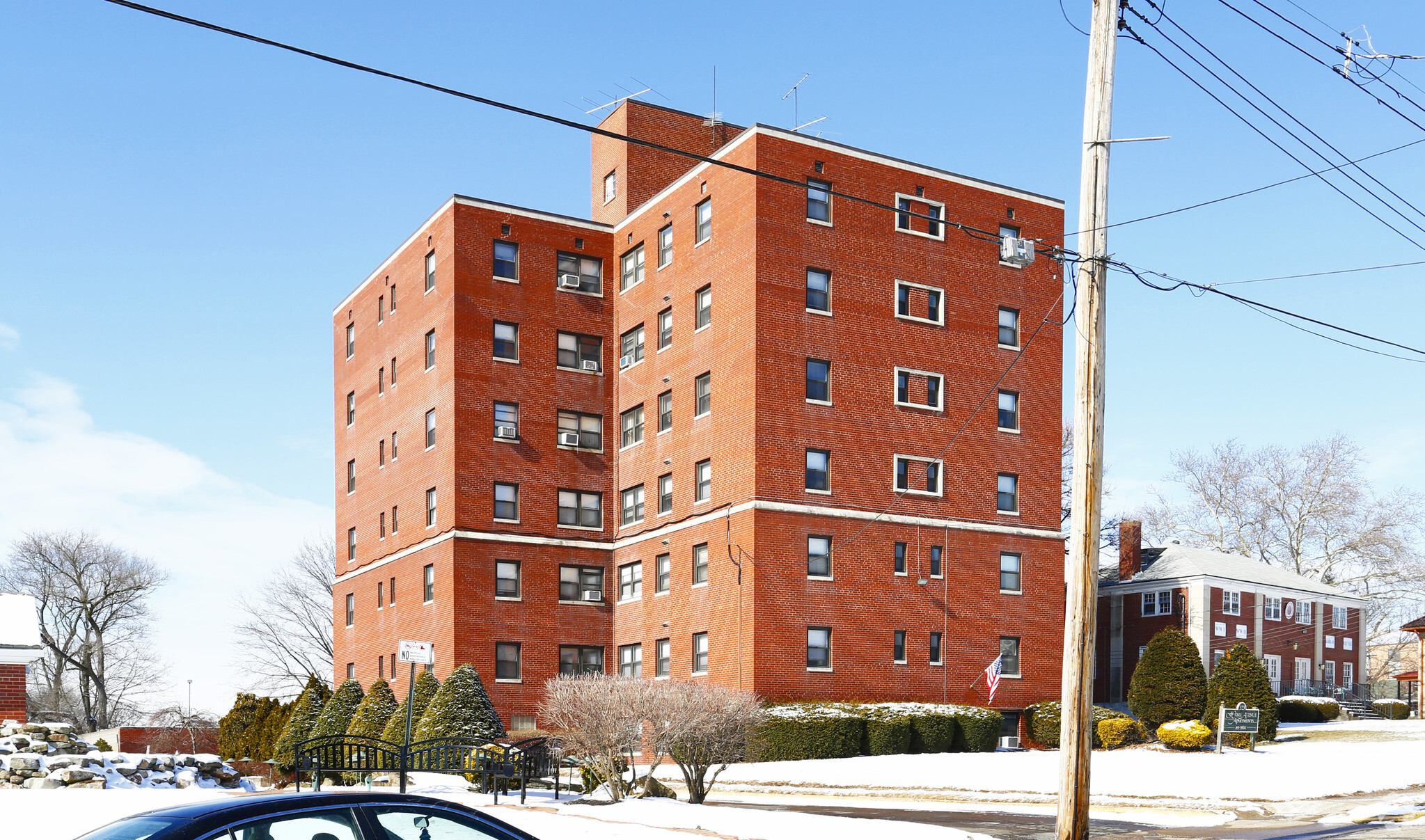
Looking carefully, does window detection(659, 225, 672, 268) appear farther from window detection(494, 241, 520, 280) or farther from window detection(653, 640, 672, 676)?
window detection(653, 640, 672, 676)

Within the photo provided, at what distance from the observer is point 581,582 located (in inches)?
1900

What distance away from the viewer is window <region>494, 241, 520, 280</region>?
48344 millimetres

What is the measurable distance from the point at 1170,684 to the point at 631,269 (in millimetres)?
23121

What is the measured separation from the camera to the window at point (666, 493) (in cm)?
4538

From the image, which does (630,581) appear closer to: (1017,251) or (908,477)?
(908,477)

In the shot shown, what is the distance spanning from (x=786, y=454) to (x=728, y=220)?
7.68m

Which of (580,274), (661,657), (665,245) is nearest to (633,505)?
(661,657)

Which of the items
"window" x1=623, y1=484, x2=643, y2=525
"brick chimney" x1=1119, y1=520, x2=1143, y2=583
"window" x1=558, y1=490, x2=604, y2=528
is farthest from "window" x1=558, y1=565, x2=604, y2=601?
"brick chimney" x1=1119, y1=520, x2=1143, y2=583

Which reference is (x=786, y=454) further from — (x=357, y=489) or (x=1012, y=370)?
(x=357, y=489)

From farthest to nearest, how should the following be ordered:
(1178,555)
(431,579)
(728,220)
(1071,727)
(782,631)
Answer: (1178,555), (431,579), (728,220), (782,631), (1071,727)

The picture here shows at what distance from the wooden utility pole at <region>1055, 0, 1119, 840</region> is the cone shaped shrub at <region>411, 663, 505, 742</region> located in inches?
1006

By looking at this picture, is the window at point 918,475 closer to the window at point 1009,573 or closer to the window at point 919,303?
the window at point 1009,573

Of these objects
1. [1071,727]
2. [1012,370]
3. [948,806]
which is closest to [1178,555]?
[1012,370]

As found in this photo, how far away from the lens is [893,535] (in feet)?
139
